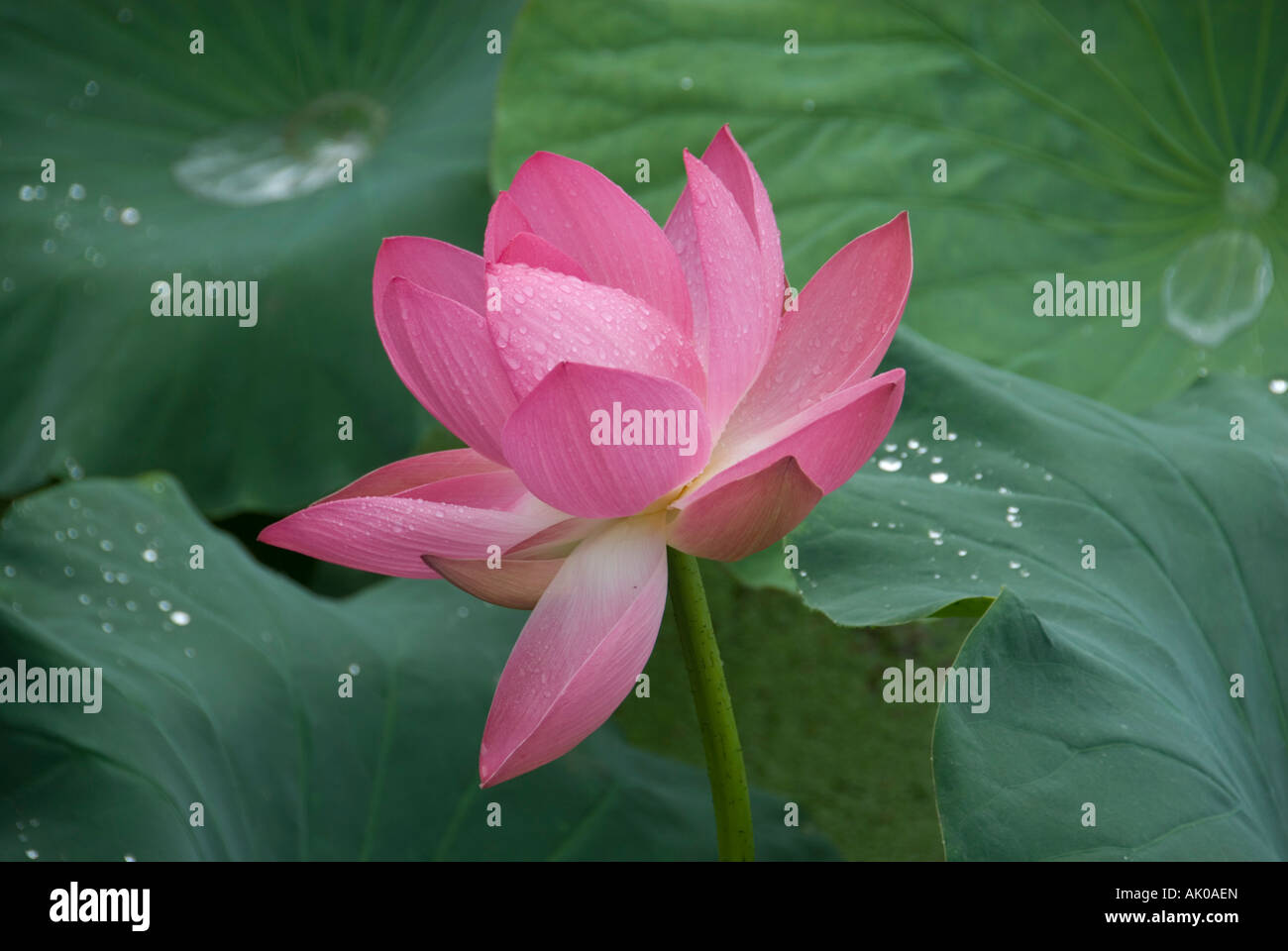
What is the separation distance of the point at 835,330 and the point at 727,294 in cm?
7

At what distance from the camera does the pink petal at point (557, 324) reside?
43 cm

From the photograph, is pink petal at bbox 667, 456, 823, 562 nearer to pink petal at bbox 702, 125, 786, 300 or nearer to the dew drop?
pink petal at bbox 702, 125, 786, 300

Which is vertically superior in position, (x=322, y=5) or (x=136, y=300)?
(x=322, y=5)

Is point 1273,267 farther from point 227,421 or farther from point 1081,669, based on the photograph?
point 227,421

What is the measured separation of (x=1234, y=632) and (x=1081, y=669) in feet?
0.53

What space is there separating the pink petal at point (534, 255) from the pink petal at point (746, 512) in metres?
0.12

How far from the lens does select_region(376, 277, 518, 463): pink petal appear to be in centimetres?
45

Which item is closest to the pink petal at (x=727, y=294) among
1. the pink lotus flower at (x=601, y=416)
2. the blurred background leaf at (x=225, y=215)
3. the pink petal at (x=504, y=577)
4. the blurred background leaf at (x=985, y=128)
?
Result: the pink lotus flower at (x=601, y=416)

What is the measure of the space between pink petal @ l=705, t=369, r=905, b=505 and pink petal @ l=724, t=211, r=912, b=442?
29 mm

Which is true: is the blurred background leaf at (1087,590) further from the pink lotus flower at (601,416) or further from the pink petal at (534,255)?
the pink petal at (534,255)

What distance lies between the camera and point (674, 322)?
49 centimetres

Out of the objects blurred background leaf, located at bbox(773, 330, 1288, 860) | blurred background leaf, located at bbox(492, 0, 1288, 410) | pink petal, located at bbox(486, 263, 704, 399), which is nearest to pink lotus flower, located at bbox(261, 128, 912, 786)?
pink petal, located at bbox(486, 263, 704, 399)

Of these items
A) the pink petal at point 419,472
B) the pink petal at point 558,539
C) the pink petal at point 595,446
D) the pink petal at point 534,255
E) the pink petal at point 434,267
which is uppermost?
the pink petal at point 434,267

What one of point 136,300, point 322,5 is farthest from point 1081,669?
point 322,5
